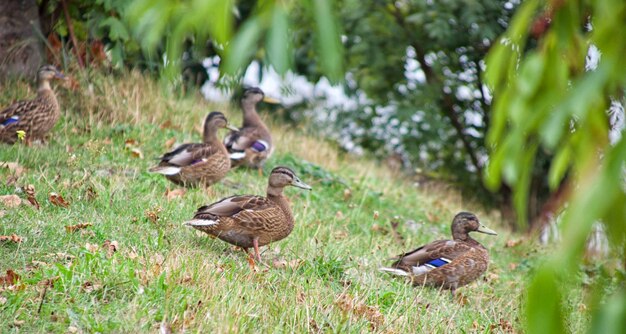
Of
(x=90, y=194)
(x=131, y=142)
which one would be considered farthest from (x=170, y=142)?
(x=90, y=194)

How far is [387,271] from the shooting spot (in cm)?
806

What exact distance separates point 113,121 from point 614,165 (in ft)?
31.4

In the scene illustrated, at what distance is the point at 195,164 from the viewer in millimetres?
9477

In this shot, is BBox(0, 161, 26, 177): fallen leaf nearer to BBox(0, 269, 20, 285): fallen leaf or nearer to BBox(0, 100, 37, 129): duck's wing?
BBox(0, 100, 37, 129): duck's wing

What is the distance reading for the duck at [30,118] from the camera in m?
9.97

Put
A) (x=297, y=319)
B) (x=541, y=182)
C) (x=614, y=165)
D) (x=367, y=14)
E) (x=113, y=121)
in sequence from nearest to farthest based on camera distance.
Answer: (x=614, y=165), (x=297, y=319), (x=113, y=121), (x=367, y=14), (x=541, y=182)

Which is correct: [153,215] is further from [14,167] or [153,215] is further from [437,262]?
[437,262]

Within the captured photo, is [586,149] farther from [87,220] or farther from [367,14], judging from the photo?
[367,14]

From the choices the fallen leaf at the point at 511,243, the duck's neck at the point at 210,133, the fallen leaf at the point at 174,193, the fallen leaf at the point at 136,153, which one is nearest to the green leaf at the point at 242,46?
the fallen leaf at the point at 174,193

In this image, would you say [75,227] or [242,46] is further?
[75,227]

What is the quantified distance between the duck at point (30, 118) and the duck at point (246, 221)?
3.25 metres

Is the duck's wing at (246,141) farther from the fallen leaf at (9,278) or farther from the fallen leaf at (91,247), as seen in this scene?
the fallen leaf at (9,278)

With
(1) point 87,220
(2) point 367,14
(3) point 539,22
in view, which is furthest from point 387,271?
(2) point 367,14

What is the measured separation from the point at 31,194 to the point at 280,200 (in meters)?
2.15
